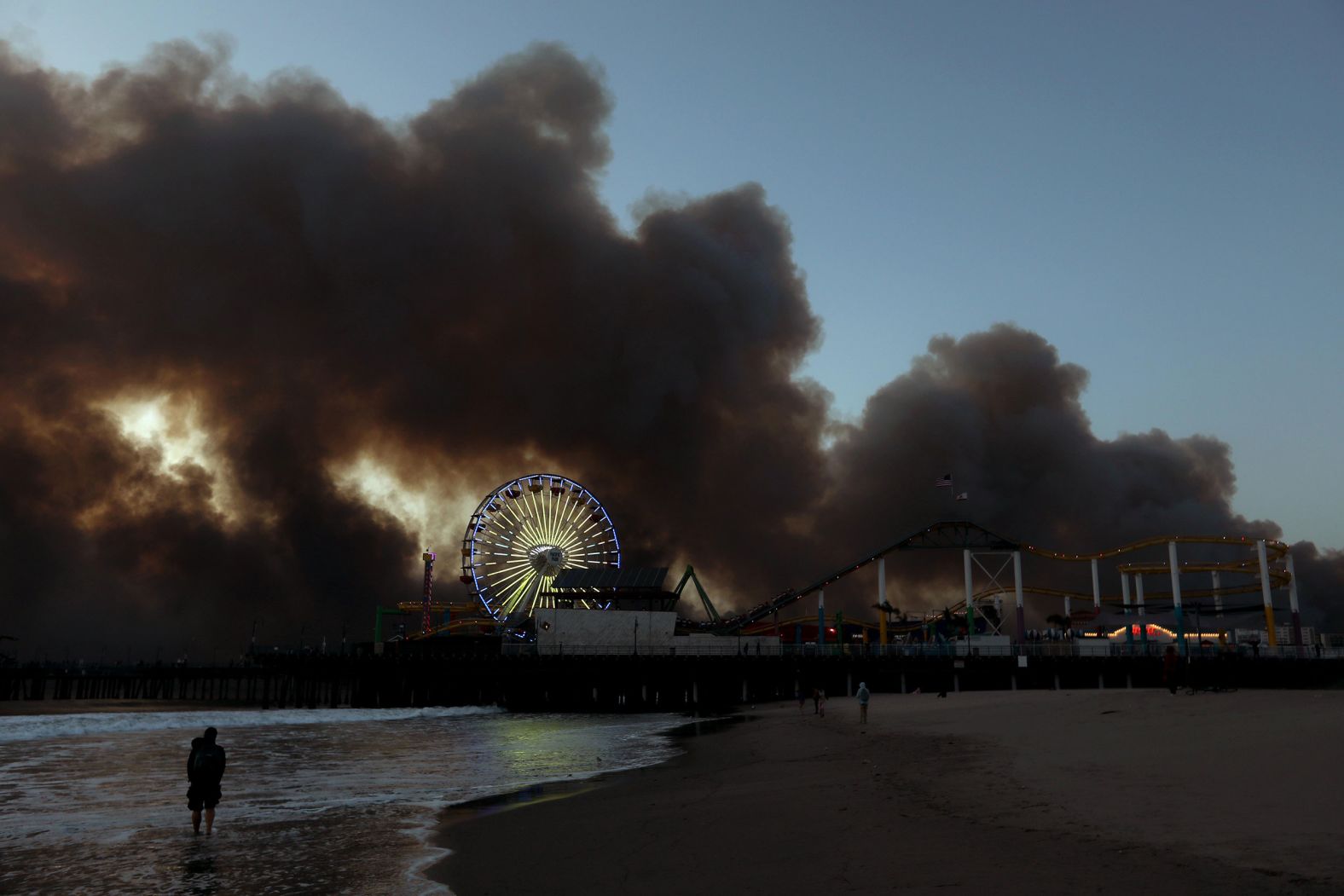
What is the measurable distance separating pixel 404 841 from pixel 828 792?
6.73m

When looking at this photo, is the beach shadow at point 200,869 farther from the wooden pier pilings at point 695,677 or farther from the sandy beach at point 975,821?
the wooden pier pilings at point 695,677

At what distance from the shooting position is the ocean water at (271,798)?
36.3ft

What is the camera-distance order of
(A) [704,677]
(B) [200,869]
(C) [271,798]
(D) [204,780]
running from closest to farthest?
1. (B) [200,869]
2. (D) [204,780]
3. (C) [271,798]
4. (A) [704,677]

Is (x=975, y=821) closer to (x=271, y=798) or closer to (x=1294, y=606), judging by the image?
(x=271, y=798)

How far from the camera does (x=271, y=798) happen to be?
18.4 metres

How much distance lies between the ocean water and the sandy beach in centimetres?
151

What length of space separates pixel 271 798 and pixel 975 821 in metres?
14.4

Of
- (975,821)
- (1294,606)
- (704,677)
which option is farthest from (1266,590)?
(975,821)

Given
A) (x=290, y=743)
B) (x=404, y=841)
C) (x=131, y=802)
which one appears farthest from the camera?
(x=290, y=743)

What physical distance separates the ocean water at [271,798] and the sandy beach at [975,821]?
4.95ft

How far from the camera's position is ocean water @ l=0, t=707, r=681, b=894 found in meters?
11.1

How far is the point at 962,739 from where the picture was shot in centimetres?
2292

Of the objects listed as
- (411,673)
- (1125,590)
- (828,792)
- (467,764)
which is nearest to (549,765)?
(467,764)

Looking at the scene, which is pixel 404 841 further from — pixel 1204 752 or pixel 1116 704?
pixel 1116 704
